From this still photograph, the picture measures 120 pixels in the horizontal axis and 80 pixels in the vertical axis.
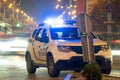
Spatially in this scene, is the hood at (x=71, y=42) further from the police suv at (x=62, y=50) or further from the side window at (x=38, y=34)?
the side window at (x=38, y=34)

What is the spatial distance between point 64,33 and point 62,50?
59.8 inches

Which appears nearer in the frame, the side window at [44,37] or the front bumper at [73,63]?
the front bumper at [73,63]

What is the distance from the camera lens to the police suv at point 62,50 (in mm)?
14210

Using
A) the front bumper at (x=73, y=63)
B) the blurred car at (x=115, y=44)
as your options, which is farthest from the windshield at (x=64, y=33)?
the blurred car at (x=115, y=44)

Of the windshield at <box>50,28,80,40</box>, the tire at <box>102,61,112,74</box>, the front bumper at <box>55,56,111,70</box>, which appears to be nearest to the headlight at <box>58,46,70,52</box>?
the front bumper at <box>55,56,111,70</box>

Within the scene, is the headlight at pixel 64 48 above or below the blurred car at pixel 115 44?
above

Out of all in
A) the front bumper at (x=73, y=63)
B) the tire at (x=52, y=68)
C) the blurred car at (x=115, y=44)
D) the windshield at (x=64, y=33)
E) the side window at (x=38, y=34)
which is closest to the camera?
the front bumper at (x=73, y=63)

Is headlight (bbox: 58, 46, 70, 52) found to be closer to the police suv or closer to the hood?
the police suv

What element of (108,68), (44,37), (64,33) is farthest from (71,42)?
(44,37)

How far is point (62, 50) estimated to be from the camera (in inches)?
563

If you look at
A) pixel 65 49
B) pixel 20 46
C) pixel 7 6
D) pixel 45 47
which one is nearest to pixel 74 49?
pixel 65 49

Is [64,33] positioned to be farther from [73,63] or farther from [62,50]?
[73,63]

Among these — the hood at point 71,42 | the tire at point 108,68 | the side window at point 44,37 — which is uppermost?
the side window at point 44,37

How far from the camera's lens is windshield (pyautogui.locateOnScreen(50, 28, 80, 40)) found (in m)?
15.5
